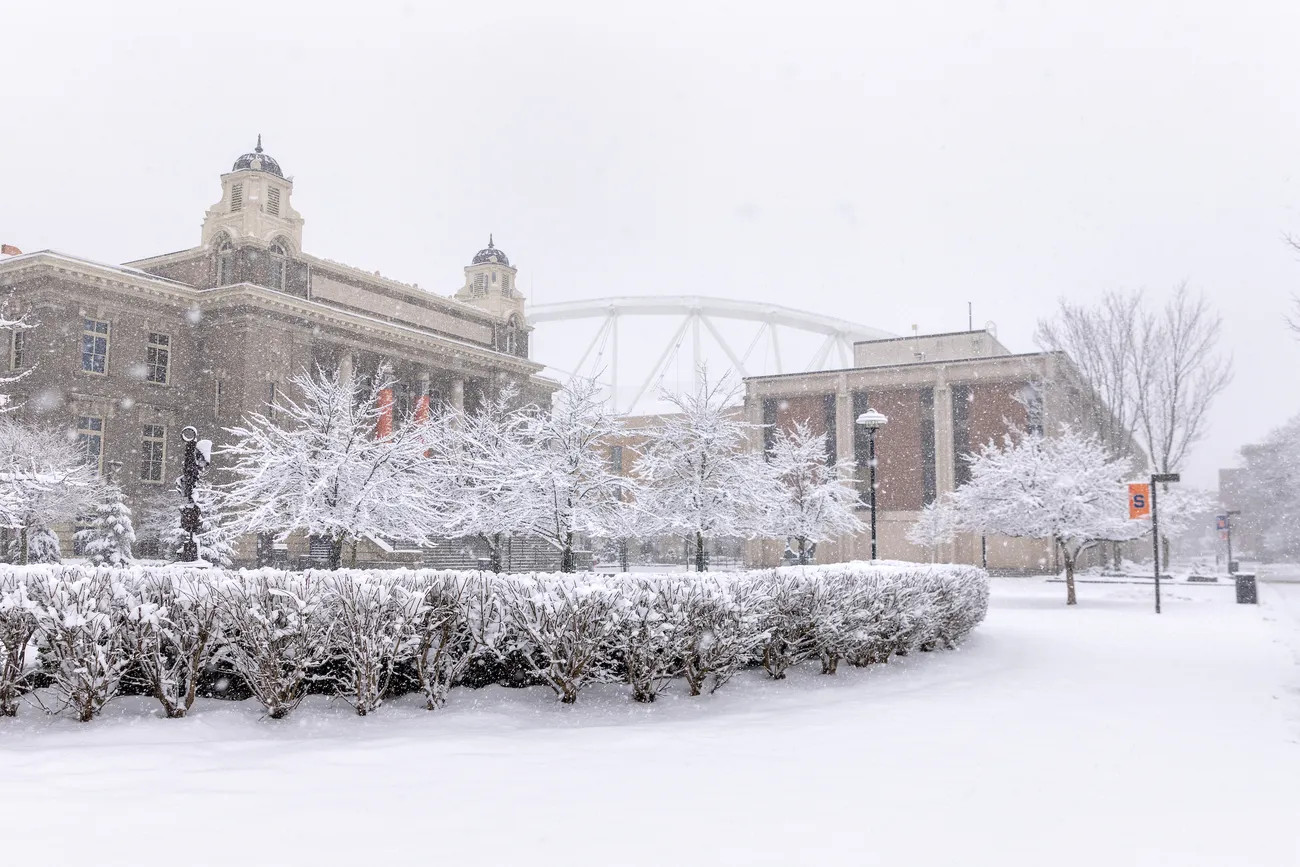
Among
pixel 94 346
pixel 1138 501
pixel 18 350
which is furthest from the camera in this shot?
pixel 94 346

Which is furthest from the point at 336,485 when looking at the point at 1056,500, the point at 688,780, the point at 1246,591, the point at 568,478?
the point at 1246,591

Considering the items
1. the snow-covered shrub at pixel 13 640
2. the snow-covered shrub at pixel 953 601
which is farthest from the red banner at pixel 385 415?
the snow-covered shrub at pixel 13 640

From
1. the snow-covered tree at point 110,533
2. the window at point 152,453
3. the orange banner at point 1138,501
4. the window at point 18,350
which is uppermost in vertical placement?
the window at point 18,350

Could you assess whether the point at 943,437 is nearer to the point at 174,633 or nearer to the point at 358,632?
the point at 358,632

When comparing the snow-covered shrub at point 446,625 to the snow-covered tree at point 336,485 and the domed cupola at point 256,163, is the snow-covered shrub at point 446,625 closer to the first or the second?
the snow-covered tree at point 336,485

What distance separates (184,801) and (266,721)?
228 centimetres

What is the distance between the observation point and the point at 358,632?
8539 mm

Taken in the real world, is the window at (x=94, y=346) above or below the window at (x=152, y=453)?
above

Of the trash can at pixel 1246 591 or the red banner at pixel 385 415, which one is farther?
the red banner at pixel 385 415

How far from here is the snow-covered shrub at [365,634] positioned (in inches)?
336

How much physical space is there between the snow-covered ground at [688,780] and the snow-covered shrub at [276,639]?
11.9 inches

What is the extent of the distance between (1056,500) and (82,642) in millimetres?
25677

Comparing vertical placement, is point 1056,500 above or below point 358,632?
above

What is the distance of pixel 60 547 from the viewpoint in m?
33.5
